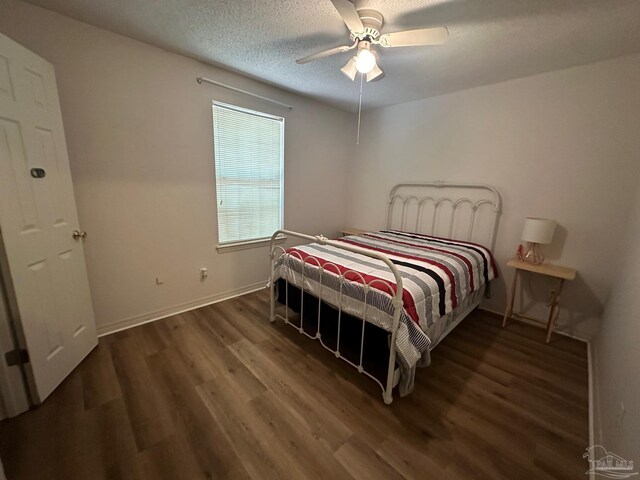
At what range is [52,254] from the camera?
1.70m

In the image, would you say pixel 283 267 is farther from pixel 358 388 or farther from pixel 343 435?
pixel 343 435

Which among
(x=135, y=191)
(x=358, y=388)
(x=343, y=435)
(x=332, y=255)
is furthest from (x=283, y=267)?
(x=135, y=191)

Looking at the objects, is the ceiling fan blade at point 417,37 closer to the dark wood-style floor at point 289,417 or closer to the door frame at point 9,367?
the dark wood-style floor at point 289,417

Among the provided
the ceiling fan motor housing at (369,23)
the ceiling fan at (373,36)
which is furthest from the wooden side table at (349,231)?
the ceiling fan motor housing at (369,23)

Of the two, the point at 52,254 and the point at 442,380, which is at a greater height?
the point at 52,254

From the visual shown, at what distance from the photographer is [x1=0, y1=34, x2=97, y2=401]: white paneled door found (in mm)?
1423

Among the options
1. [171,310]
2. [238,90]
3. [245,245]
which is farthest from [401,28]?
[171,310]

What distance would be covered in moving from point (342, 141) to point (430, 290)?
3.04m

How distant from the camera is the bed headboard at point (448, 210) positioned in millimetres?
2973

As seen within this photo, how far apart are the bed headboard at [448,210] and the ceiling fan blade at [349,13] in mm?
2232

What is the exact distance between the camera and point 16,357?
1.52 metres

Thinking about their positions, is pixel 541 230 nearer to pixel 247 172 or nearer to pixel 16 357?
pixel 247 172

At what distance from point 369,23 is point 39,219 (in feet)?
8.28

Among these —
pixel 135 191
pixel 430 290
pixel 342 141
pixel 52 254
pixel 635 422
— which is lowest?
pixel 635 422
